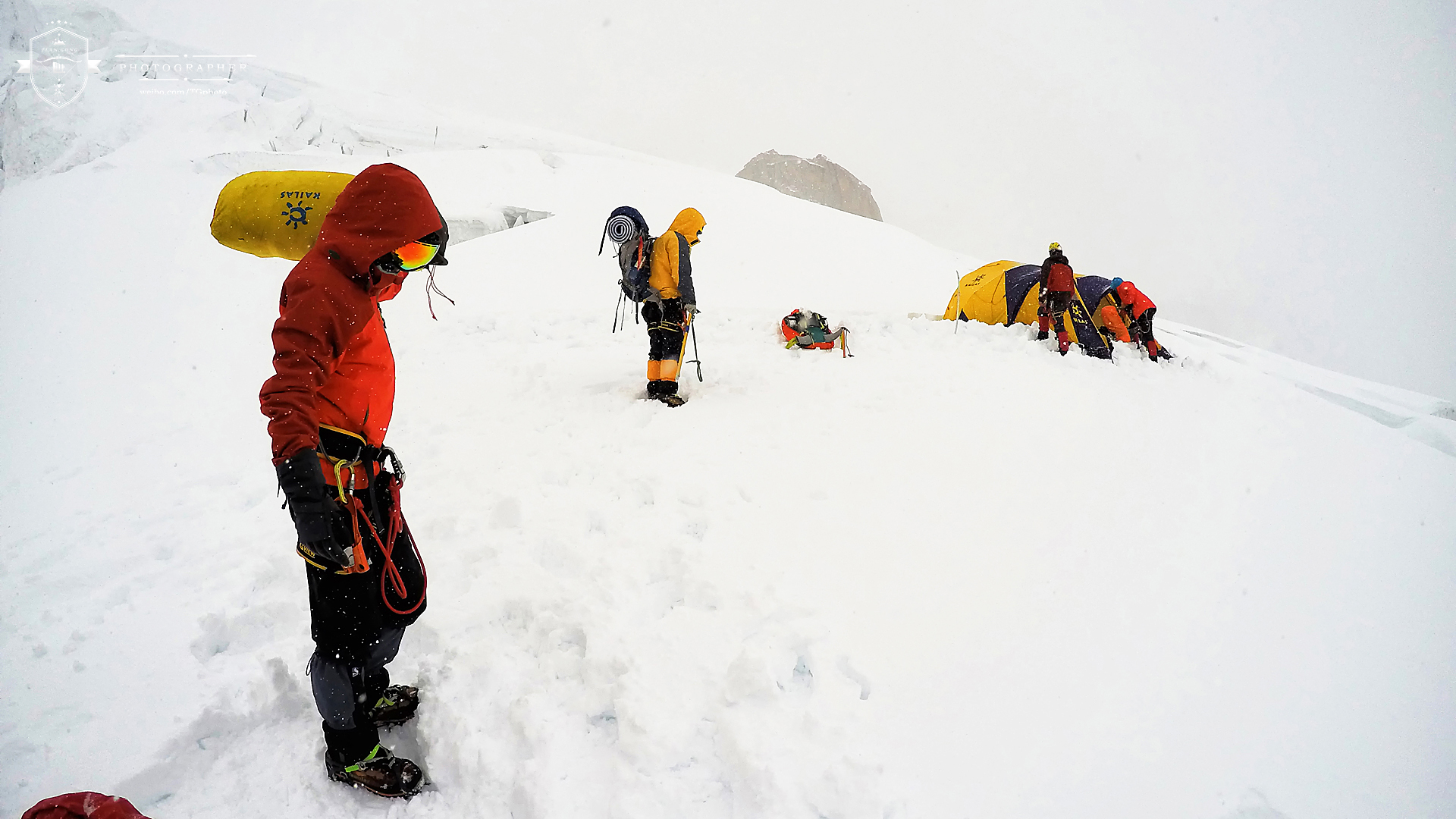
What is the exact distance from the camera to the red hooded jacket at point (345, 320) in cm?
185

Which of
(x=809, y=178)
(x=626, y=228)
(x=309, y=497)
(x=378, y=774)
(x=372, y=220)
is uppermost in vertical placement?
(x=809, y=178)

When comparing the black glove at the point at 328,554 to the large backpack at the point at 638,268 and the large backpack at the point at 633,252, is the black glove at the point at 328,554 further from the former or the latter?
the large backpack at the point at 638,268

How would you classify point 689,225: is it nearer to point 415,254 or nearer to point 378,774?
point 415,254

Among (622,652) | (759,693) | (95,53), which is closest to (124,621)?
(622,652)

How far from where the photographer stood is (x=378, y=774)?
7.21 feet

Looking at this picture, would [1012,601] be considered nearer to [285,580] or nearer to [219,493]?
[285,580]

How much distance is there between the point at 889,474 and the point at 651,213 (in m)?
11.9

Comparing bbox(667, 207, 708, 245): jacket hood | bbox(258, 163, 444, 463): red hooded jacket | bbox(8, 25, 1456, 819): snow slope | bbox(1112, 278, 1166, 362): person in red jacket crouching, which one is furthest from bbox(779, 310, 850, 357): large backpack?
bbox(258, 163, 444, 463): red hooded jacket

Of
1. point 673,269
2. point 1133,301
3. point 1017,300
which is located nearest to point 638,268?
point 673,269

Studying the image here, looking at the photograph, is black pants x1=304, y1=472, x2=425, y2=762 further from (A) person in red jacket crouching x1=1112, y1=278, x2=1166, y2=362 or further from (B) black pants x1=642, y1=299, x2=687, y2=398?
(A) person in red jacket crouching x1=1112, y1=278, x2=1166, y2=362

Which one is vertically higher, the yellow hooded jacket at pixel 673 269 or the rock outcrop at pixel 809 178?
the rock outcrop at pixel 809 178

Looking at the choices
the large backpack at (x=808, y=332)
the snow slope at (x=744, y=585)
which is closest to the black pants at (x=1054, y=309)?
the snow slope at (x=744, y=585)

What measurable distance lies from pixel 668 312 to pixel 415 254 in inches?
146
